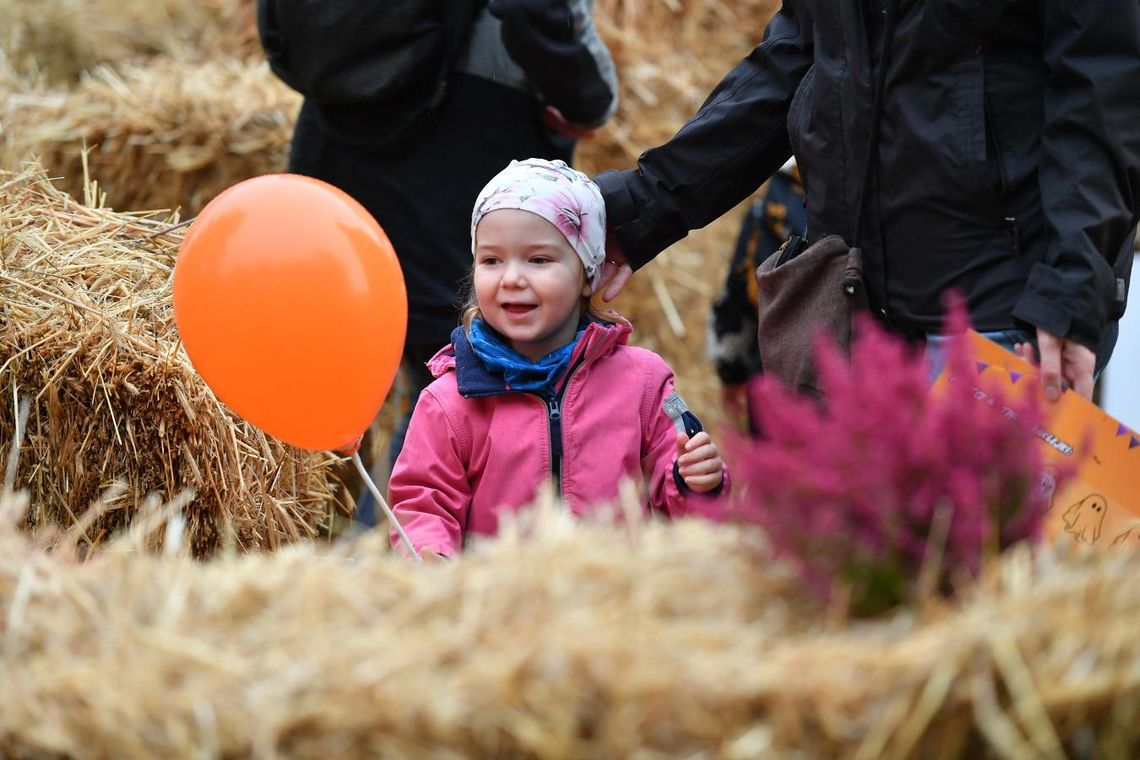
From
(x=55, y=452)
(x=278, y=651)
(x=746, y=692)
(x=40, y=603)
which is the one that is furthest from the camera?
(x=55, y=452)

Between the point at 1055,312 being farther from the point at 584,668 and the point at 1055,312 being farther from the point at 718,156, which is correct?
the point at 584,668

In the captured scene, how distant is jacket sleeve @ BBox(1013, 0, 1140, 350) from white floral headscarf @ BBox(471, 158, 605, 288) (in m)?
0.96

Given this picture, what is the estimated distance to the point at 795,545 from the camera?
1491mm

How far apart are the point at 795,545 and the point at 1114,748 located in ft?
1.22

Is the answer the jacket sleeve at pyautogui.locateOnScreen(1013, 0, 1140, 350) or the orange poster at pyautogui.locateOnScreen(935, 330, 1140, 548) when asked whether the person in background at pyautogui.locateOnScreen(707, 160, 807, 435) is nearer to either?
the jacket sleeve at pyautogui.locateOnScreen(1013, 0, 1140, 350)

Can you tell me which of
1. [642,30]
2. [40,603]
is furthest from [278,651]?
[642,30]

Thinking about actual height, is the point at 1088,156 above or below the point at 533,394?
above

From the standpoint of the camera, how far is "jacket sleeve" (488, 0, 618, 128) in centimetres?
342

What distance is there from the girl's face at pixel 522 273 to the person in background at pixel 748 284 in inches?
83.8

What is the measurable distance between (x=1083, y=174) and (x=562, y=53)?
1.58 meters

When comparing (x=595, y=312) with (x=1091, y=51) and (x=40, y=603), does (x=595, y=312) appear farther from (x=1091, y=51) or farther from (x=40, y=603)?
(x=40, y=603)

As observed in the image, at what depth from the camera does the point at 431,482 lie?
277 centimetres

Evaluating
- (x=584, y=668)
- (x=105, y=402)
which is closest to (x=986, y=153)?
(x=584, y=668)

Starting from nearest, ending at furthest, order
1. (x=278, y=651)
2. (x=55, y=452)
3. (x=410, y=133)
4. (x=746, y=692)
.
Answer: (x=746, y=692)
(x=278, y=651)
(x=55, y=452)
(x=410, y=133)
